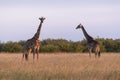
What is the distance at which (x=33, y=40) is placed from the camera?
2361 centimetres

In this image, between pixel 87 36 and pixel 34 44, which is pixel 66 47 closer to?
pixel 87 36

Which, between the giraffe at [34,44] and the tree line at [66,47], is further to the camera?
the tree line at [66,47]

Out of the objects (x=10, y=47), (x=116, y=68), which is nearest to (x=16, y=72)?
(x=116, y=68)

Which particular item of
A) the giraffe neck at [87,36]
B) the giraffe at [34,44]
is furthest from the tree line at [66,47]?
the giraffe at [34,44]

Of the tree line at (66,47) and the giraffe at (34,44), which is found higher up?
the tree line at (66,47)

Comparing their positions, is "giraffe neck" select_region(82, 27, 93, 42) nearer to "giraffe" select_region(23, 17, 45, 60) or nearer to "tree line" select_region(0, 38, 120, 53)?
"giraffe" select_region(23, 17, 45, 60)

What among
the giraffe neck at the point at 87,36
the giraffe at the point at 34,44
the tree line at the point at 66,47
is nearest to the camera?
the giraffe at the point at 34,44

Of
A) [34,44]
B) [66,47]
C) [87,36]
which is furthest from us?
[66,47]

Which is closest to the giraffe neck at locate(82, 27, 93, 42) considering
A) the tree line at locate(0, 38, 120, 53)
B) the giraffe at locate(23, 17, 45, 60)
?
the giraffe at locate(23, 17, 45, 60)

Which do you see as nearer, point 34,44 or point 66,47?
point 34,44

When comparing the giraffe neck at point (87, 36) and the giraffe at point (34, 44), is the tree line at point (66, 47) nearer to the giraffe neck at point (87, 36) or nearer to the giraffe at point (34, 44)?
the giraffe neck at point (87, 36)

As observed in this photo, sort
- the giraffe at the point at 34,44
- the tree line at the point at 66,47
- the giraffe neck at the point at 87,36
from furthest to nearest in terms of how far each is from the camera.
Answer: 1. the tree line at the point at 66,47
2. the giraffe neck at the point at 87,36
3. the giraffe at the point at 34,44

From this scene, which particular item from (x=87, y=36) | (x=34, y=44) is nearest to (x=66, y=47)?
(x=87, y=36)

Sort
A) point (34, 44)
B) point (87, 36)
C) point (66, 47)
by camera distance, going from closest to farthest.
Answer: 1. point (34, 44)
2. point (87, 36)
3. point (66, 47)
